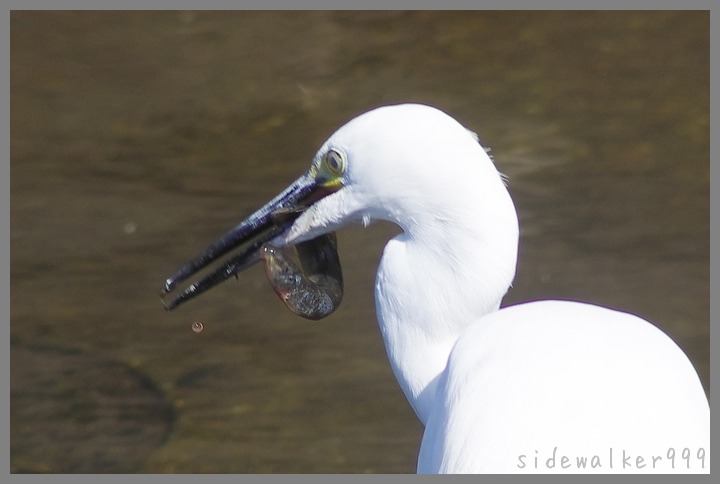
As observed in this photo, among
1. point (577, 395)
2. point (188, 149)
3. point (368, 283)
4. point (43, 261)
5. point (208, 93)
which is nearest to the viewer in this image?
point (577, 395)

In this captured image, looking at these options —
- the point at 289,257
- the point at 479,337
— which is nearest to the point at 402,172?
the point at 479,337

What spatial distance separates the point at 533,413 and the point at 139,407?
7.98 ft

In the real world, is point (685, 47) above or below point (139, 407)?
above

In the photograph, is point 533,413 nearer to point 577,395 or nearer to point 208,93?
point 577,395

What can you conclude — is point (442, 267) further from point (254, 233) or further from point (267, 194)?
point (267, 194)

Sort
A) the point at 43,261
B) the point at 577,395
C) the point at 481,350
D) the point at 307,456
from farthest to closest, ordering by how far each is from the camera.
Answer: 1. the point at 43,261
2. the point at 307,456
3. the point at 481,350
4. the point at 577,395

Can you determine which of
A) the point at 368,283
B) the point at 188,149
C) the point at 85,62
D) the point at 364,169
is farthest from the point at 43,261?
the point at 364,169

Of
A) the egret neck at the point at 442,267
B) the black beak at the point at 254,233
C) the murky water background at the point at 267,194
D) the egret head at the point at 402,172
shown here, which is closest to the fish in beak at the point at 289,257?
the black beak at the point at 254,233

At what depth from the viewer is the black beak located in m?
2.83

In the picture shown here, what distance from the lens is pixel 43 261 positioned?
5348mm

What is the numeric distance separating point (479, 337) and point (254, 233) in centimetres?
65

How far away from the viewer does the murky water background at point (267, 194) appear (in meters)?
4.46

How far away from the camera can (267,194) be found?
5.55 metres

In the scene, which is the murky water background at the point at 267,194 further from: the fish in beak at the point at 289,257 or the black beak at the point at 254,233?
the fish in beak at the point at 289,257
